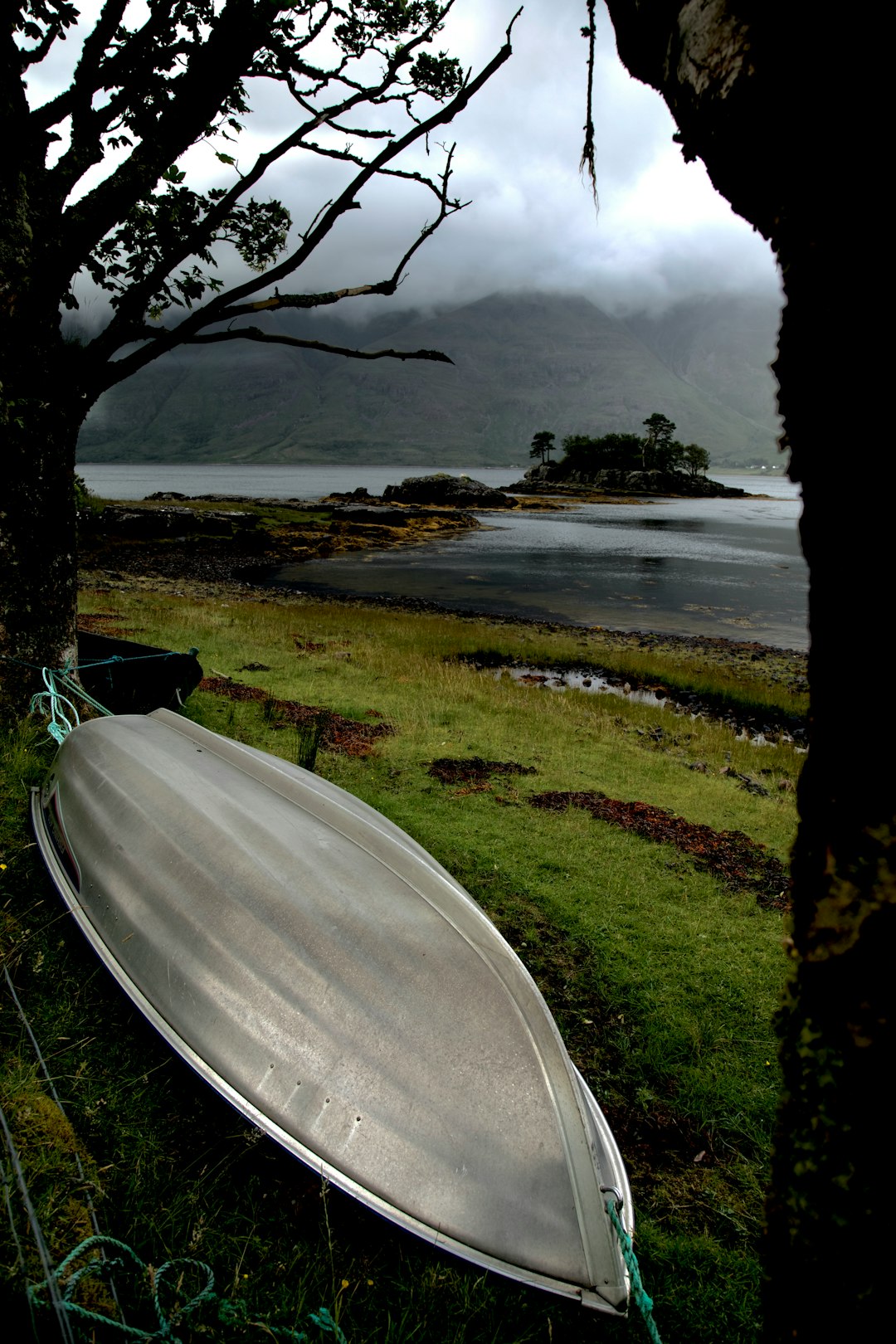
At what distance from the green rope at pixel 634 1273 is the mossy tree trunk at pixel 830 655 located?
1.72 metres

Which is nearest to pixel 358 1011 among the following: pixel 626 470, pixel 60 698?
pixel 60 698

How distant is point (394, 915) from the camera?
169 inches

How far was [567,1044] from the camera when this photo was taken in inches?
192

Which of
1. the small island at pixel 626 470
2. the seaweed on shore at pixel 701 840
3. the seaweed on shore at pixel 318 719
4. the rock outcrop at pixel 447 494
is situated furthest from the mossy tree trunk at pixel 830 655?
the small island at pixel 626 470

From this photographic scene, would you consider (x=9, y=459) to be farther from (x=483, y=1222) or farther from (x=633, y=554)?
(x=633, y=554)

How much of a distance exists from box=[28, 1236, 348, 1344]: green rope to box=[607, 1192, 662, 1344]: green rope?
1162 millimetres

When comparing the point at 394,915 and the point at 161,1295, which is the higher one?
the point at 394,915

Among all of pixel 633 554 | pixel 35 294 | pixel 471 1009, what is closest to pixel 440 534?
pixel 633 554

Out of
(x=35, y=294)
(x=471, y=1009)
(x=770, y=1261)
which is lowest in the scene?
(x=471, y=1009)

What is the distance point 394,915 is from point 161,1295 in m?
1.99

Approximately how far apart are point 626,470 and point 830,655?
519 ft

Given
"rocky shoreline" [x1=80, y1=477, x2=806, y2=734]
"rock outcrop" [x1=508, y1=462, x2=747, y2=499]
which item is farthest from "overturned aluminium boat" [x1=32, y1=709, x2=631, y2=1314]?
"rock outcrop" [x1=508, y1=462, x2=747, y2=499]

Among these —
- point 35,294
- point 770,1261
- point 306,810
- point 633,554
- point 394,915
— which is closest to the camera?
point 770,1261

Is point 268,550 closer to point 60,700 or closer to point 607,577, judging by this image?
point 607,577
